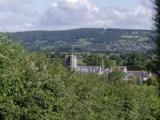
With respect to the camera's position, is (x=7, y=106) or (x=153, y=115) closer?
(x=7, y=106)

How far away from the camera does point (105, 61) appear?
113 m

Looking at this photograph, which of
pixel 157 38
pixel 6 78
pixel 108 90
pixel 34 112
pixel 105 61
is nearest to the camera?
pixel 6 78

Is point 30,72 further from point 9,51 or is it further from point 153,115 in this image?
point 153,115

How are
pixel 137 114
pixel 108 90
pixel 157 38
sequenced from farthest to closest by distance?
pixel 137 114 → pixel 108 90 → pixel 157 38

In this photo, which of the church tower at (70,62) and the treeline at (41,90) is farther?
the church tower at (70,62)

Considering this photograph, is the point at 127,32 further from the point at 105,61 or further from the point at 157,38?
the point at 157,38

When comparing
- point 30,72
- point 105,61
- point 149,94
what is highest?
point 30,72

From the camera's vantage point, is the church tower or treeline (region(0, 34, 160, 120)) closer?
Answer: treeline (region(0, 34, 160, 120))

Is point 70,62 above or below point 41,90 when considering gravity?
below

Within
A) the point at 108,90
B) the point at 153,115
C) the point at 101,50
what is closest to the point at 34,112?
the point at 108,90

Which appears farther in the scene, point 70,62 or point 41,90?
point 70,62

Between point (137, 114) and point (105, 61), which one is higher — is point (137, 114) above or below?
above

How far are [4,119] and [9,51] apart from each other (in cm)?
148

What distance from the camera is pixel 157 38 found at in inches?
730
